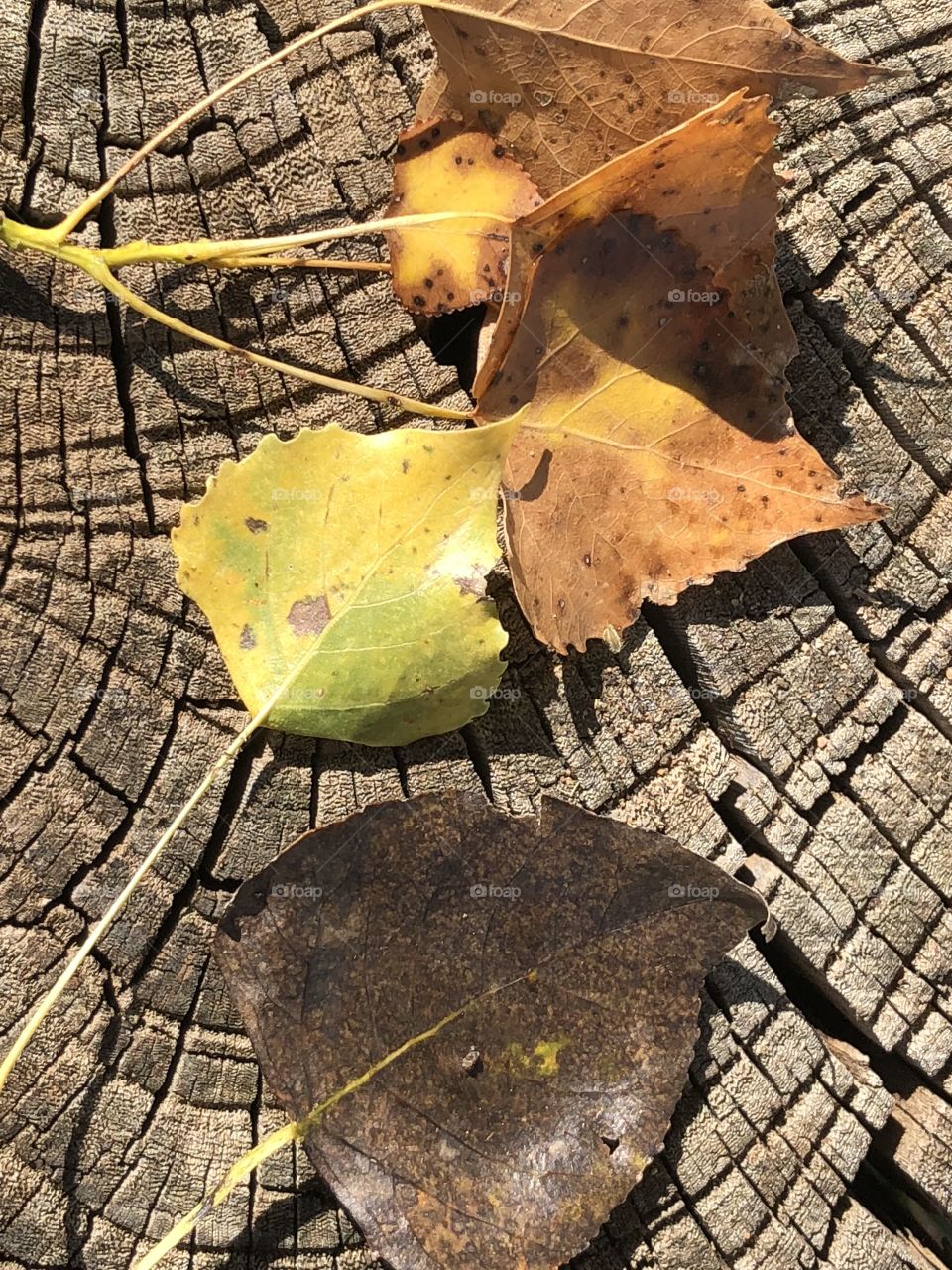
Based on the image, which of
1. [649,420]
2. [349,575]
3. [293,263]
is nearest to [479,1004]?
[349,575]

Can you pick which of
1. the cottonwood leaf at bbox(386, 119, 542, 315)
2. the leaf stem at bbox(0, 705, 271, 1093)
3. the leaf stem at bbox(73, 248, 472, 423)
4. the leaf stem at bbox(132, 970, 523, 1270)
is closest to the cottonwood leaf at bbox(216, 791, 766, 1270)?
the leaf stem at bbox(132, 970, 523, 1270)

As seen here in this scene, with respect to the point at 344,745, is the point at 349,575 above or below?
above

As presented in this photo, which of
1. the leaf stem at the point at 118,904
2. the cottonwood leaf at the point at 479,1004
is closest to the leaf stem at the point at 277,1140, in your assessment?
the cottonwood leaf at the point at 479,1004

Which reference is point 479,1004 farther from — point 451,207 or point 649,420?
point 451,207

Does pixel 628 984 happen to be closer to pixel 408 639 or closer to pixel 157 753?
pixel 408 639

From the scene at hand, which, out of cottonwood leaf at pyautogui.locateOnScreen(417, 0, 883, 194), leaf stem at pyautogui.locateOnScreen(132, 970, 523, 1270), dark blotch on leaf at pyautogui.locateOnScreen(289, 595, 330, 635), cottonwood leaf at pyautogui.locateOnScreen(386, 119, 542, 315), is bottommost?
leaf stem at pyautogui.locateOnScreen(132, 970, 523, 1270)

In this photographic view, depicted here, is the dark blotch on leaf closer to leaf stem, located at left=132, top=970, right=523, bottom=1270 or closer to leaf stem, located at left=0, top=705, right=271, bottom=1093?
leaf stem, located at left=0, top=705, right=271, bottom=1093
